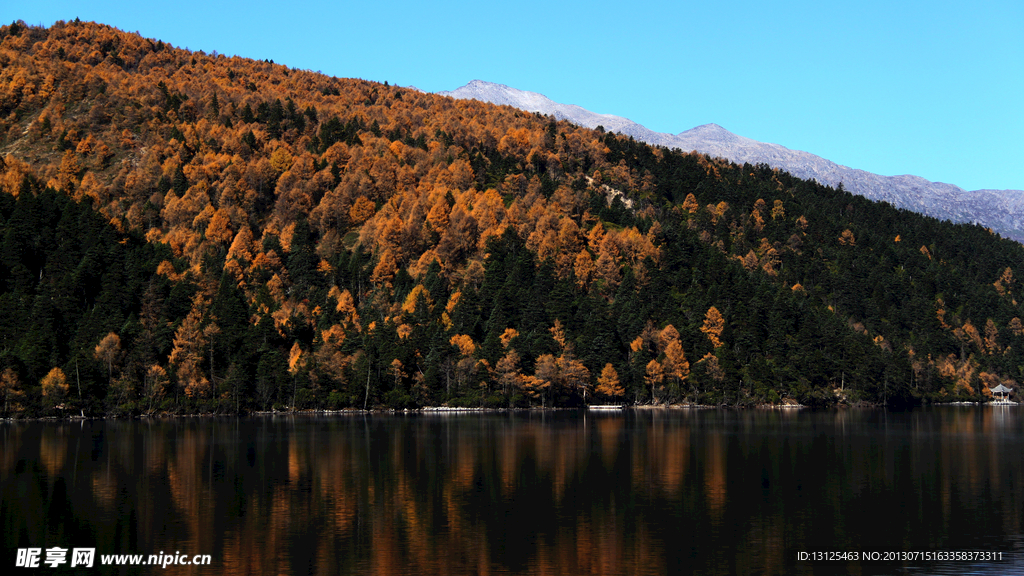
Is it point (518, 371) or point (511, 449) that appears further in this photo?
point (518, 371)

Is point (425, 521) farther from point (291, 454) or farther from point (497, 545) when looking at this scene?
point (291, 454)

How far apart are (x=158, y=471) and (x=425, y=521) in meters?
32.2

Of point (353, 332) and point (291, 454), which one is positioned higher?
point (353, 332)

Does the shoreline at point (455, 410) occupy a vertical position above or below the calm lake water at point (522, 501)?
below

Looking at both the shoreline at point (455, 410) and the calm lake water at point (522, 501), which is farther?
the shoreline at point (455, 410)

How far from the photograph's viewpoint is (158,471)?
70.8 m

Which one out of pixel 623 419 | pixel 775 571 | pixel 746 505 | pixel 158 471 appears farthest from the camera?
pixel 623 419

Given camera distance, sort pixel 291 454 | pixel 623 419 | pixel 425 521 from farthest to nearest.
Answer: pixel 623 419 < pixel 291 454 < pixel 425 521

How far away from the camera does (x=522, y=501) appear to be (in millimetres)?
56250

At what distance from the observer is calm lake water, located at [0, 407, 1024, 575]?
136ft

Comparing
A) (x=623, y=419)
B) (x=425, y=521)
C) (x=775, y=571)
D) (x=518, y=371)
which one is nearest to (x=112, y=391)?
(x=518, y=371)

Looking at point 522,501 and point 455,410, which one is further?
point 455,410

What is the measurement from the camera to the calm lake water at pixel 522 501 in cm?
4153

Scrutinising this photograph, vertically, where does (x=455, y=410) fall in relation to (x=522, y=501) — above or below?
below
